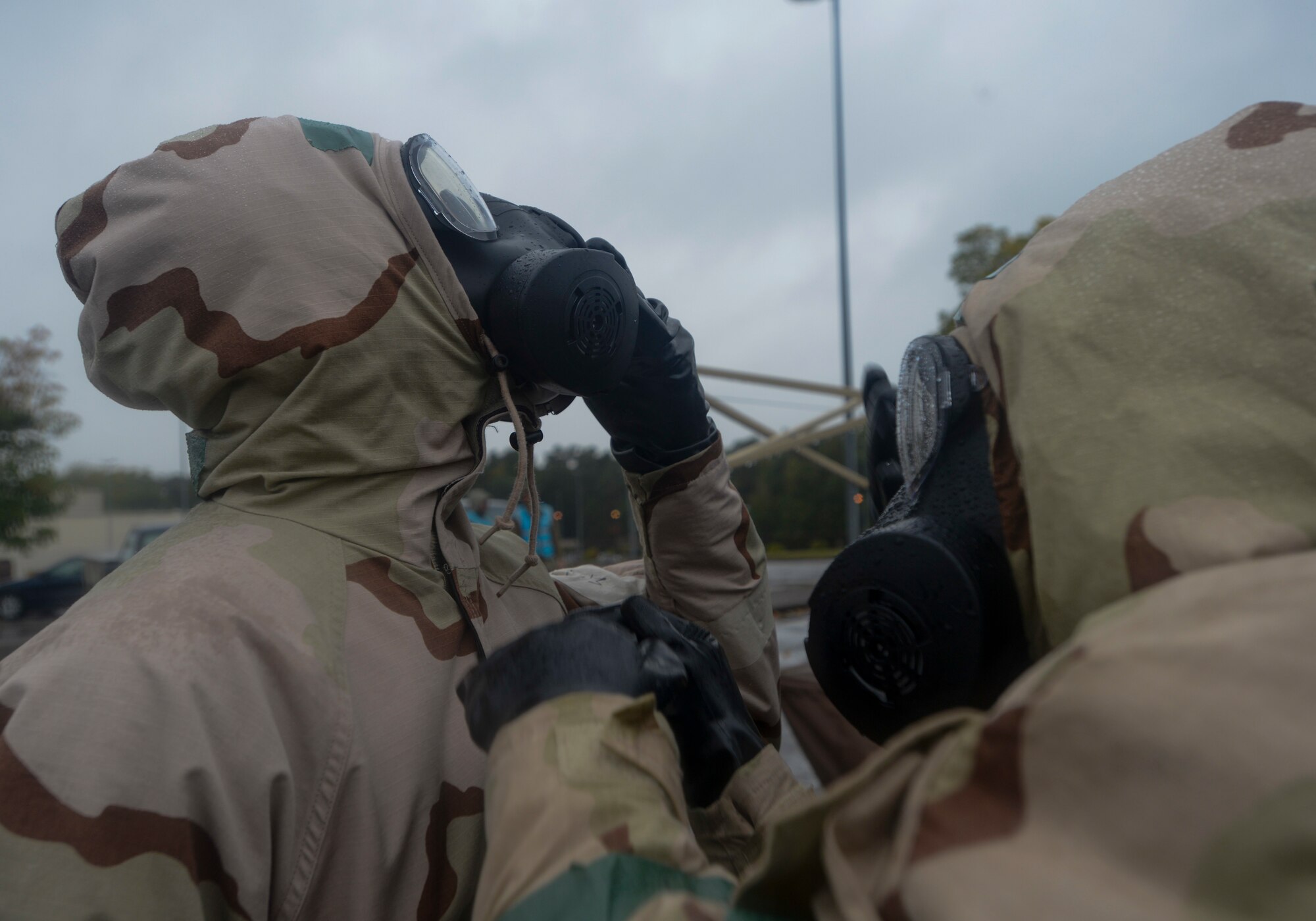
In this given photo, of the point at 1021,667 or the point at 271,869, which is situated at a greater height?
the point at 1021,667

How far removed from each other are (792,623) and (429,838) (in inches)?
354

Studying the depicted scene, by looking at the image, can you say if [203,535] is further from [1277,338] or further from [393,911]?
[1277,338]

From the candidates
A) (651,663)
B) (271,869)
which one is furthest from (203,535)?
(651,663)

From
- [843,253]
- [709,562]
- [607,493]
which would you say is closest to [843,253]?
[843,253]

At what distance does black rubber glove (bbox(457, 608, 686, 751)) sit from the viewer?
882 mm

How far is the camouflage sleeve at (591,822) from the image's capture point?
0.69 metres

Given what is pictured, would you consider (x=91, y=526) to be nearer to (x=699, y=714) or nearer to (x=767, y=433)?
(x=767, y=433)

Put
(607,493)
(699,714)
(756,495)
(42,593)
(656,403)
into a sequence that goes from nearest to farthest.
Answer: (699,714) < (656,403) < (42,593) < (756,495) < (607,493)

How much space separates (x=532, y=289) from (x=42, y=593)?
820 inches

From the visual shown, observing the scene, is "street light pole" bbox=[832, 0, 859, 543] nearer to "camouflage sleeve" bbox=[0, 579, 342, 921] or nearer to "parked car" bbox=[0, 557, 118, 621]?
"camouflage sleeve" bbox=[0, 579, 342, 921]

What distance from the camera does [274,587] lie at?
1.17 metres

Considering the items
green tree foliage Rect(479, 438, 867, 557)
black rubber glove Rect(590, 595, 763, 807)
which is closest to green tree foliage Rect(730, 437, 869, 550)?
green tree foliage Rect(479, 438, 867, 557)

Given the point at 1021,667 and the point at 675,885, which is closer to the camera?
the point at 675,885

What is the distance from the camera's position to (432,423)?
1385mm
